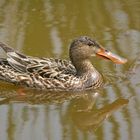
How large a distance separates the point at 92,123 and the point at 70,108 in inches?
17.8

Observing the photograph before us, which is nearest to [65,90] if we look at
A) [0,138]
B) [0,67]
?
[0,67]

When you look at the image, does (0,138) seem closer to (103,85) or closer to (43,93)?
(43,93)

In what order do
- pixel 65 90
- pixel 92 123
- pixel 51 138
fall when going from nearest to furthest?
pixel 51 138, pixel 92 123, pixel 65 90

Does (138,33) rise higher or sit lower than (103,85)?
higher

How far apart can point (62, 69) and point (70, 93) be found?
1.12 feet

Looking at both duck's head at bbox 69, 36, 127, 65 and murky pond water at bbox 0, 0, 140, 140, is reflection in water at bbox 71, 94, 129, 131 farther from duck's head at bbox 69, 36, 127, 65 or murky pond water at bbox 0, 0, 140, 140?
duck's head at bbox 69, 36, 127, 65

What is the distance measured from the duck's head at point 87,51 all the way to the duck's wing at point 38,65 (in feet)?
0.54

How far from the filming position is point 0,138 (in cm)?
642

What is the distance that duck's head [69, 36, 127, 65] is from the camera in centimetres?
764

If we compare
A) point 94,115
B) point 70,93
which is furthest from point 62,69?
point 94,115

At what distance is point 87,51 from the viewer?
7.69m

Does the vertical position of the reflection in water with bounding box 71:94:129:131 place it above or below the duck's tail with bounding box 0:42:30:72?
below

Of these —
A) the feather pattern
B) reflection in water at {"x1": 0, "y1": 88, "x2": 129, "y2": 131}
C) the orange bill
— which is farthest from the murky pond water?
the orange bill

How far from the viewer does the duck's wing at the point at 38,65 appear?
7707mm
